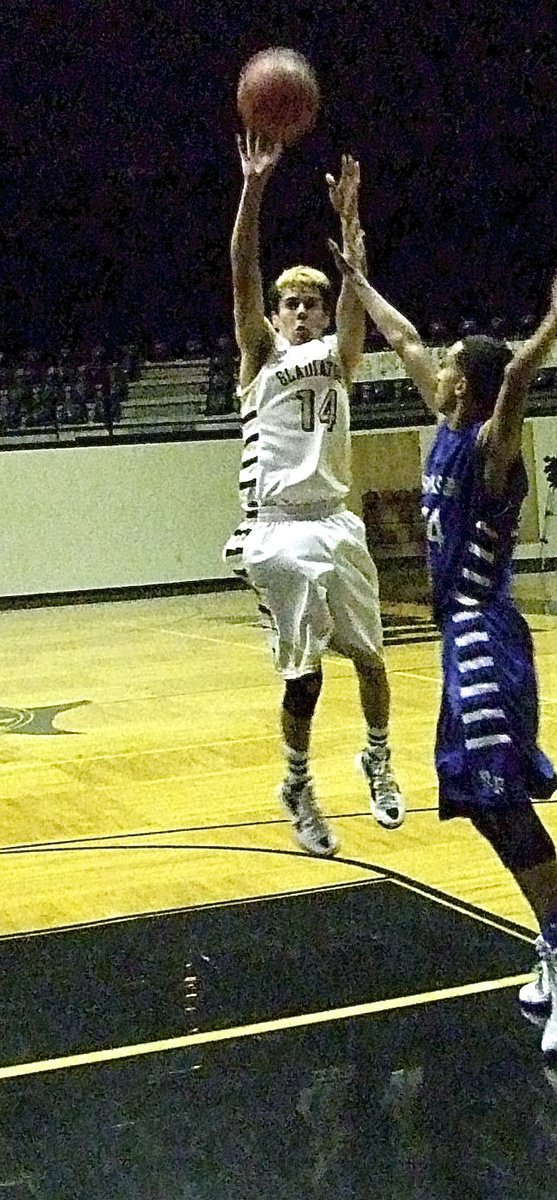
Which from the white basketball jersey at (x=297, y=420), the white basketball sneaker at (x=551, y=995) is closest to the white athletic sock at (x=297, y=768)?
the white basketball jersey at (x=297, y=420)

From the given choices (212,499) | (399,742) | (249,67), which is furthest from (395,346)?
(212,499)

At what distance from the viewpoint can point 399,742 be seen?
5.93m

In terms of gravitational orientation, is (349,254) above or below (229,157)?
below

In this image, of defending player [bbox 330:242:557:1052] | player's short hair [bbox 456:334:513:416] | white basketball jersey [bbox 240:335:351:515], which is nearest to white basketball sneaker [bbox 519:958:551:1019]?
defending player [bbox 330:242:557:1052]

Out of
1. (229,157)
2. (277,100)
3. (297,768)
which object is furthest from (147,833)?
(229,157)

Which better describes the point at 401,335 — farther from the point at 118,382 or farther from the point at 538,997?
the point at 118,382

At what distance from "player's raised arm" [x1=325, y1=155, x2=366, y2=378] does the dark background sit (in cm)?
752

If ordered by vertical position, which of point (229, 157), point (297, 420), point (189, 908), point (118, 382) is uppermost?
point (229, 157)

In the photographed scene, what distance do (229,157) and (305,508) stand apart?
9.30 metres

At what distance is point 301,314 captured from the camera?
4121mm

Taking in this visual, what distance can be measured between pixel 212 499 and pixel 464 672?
9516 millimetres

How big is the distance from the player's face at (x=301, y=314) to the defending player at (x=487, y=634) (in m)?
1.19

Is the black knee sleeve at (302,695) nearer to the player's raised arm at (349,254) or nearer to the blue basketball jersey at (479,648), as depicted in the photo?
the player's raised arm at (349,254)

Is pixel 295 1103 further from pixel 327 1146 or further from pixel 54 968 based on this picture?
pixel 54 968
